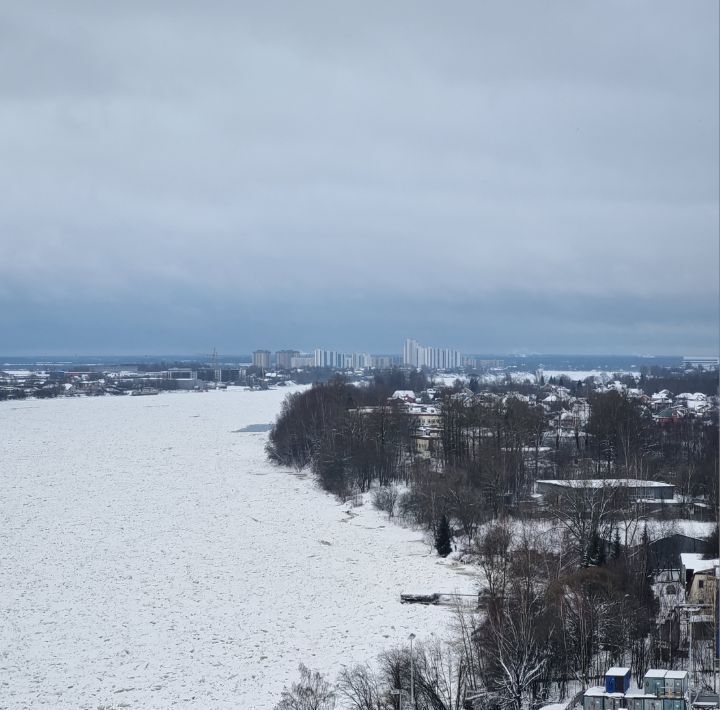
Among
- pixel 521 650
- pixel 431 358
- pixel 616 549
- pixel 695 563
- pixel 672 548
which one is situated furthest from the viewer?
pixel 431 358

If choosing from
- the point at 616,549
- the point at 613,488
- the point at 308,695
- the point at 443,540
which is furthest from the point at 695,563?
the point at 308,695

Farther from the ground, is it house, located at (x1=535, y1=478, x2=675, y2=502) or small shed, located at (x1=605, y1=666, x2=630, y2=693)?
house, located at (x1=535, y1=478, x2=675, y2=502)

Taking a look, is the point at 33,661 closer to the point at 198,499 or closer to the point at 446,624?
the point at 446,624

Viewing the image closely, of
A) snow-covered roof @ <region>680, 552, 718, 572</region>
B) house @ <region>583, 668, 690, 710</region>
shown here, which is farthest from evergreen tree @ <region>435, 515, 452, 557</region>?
house @ <region>583, 668, 690, 710</region>

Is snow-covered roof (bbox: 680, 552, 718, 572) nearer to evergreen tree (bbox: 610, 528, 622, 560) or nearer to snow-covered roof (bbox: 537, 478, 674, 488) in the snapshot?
evergreen tree (bbox: 610, 528, 622, 560)

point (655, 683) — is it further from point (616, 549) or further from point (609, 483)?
point (609, 483)
